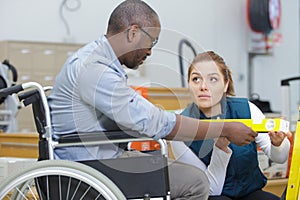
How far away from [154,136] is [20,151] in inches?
64.0

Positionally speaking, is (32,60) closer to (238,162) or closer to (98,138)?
(238,162)

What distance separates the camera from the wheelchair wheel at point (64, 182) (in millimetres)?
1766

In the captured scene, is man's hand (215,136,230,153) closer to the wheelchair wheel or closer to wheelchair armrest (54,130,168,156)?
wheelchair armrest (54,130,168,156)

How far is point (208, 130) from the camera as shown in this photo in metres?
1.90

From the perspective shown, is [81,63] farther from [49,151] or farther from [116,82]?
[49,151]

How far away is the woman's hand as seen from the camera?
204cm

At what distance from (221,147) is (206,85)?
240 millimetres

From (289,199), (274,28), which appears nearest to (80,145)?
(289,199)

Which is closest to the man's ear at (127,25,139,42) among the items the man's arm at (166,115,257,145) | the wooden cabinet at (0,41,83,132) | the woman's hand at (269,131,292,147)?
the man's arm at (166,115,257,145)

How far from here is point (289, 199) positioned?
6.56 ft

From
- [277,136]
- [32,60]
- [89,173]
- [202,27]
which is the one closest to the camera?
[89,173]

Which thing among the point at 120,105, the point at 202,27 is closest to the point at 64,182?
the point at 120,105

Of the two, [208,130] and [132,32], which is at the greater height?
[132,32]

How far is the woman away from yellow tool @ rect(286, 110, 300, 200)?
0.65 ft
